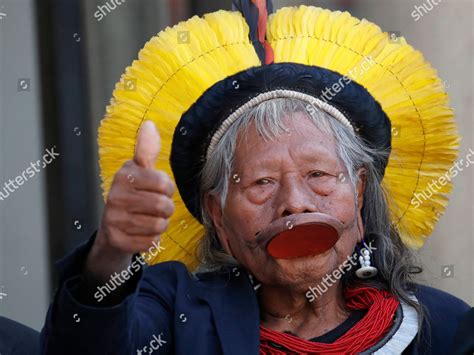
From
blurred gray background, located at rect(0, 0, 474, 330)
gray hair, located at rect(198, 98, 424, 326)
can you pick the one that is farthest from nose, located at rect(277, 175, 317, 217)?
blurred gray background, located at rect(0, 0, 474, 330)

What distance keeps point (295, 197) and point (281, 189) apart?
66mm

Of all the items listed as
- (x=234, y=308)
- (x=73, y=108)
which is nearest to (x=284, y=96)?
(x=234, y=308)

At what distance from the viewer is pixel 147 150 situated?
1957 mm

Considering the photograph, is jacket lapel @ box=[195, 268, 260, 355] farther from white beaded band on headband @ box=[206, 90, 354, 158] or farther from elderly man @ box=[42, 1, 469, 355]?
white beaded band on headband @ box=[206, 90, 354, 158]

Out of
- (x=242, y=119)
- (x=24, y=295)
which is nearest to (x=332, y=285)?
(x=242, y=119)

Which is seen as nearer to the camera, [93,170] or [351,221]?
[351,221]

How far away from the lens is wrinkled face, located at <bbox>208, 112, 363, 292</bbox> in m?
2.55

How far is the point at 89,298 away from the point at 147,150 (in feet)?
1.31

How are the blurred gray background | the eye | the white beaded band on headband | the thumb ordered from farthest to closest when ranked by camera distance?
1. the blurred gray background
2. the white beaded band on headband
3. the eye
4. the thumb

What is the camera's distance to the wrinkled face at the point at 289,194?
2.55 meters

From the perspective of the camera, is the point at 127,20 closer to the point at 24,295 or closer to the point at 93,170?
the point at 93,170

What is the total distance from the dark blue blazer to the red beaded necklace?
7cm

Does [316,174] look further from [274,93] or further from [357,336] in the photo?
[357,336]

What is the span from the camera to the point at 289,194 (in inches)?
99.9
